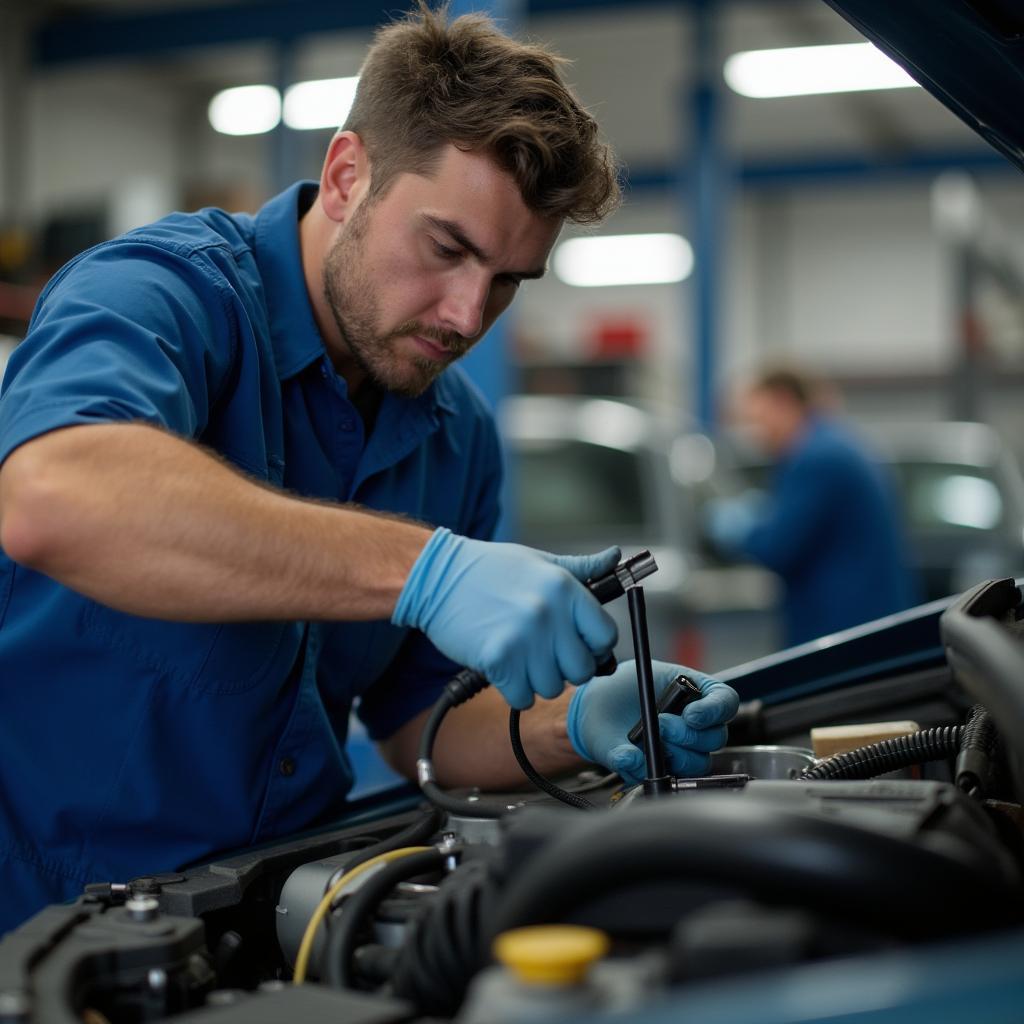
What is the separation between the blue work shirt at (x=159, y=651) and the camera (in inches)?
43.0

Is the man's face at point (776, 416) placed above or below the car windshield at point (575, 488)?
above

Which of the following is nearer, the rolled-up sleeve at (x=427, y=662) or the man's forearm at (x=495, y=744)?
the man's forearm at (x=495, y=744)

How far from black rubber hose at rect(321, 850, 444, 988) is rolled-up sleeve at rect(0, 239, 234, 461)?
0.41 m

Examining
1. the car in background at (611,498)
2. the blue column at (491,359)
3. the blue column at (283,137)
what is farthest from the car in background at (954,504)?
the blue column at (283,137)

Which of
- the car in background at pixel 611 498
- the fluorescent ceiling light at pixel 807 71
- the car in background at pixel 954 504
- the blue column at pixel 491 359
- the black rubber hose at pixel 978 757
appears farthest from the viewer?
the fluorescent ceiling light at pixel 807 71

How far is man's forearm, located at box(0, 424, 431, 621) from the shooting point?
0.97 metres

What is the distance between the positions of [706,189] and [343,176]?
6.58 metres

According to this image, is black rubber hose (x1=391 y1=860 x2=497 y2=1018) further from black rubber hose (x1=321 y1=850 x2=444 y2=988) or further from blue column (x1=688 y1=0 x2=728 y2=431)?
blue column (x1=688 y1=0 x2=728 y2=431)

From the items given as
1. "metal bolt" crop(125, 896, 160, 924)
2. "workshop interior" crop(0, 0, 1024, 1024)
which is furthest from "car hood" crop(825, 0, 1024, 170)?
"metal bolt" crop(125, 896, 160, 924)

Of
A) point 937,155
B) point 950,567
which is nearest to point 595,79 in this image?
point 937,155

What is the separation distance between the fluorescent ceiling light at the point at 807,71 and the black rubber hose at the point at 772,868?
26.3ft

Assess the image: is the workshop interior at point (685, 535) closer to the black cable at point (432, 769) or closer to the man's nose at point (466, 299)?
the black cable at point (432, 769)

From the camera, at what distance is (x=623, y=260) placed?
43.5 feet

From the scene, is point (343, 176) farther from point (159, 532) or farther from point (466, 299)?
point (159, 532)
